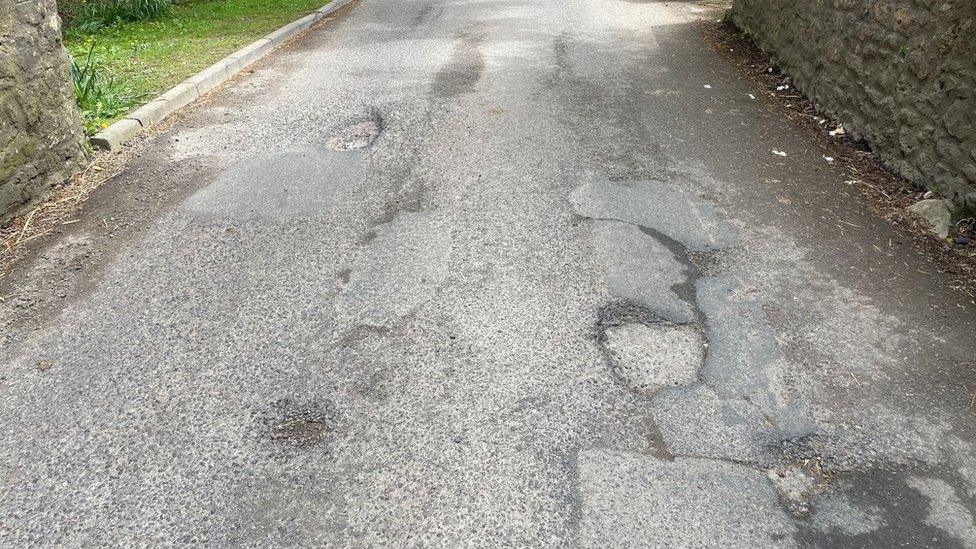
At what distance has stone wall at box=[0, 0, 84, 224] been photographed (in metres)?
4.23

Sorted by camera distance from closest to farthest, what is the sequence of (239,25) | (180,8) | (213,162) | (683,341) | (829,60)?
1. (683,341)
2. (213,162)
3. (829,60)
4. (239,25)
5. (180,8)

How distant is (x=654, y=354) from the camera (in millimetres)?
3199

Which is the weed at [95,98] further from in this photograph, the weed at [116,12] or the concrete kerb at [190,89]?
the weed at [116,12]

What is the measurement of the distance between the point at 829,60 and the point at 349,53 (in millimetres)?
5956

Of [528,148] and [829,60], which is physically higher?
[829,60]

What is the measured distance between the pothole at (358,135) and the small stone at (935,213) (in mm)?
4438

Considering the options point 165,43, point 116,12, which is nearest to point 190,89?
point 165,43

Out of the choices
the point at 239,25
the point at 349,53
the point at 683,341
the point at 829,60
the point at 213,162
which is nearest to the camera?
the point at 683,341

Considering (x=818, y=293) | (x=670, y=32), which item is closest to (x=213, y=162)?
(x=818, y=293)

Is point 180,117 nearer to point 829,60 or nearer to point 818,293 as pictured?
point 818,293

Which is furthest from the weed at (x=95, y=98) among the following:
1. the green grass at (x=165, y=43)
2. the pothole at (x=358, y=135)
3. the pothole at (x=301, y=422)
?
the pothole at (x=301, y=422)

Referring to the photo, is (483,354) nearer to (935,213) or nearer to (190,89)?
(935,213)

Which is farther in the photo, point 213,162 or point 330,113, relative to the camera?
point 330,113

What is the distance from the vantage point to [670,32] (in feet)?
32.0
